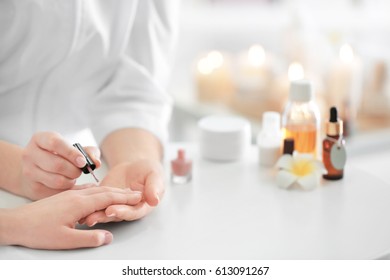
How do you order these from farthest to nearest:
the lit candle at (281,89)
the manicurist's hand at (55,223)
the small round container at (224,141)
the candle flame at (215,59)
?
the candle flame at (215,59) → the lit candle at (281,89) → the small round container at (224,141) → the manicurist's hand at (55,223)

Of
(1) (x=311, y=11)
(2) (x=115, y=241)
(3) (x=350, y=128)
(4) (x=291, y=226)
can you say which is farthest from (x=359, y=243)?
(1) (x=311, y=11)

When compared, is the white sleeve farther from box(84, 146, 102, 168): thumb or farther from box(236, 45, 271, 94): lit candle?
box(236, 45, 271, 94): lit candle

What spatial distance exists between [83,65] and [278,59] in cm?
126

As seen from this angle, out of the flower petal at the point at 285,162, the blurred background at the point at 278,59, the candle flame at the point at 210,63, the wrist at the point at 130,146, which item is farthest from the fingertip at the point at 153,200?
the candle flame at the point at 210,63

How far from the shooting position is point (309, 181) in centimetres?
80

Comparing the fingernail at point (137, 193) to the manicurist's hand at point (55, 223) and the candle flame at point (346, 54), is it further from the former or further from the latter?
the candle flame at point (346, 54)

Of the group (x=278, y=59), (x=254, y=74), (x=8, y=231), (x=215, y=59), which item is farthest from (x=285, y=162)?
(x=278, y=59)

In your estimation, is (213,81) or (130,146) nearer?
(130,146)

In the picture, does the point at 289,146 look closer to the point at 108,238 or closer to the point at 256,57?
the point at 108,238

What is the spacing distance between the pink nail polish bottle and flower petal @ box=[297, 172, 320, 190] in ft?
0.47

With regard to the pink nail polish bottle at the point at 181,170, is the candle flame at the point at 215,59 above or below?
above

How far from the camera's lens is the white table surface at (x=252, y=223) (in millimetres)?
625

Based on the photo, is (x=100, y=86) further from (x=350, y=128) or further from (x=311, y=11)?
(x=311, y=11)

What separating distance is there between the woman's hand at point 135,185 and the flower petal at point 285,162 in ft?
0.58
